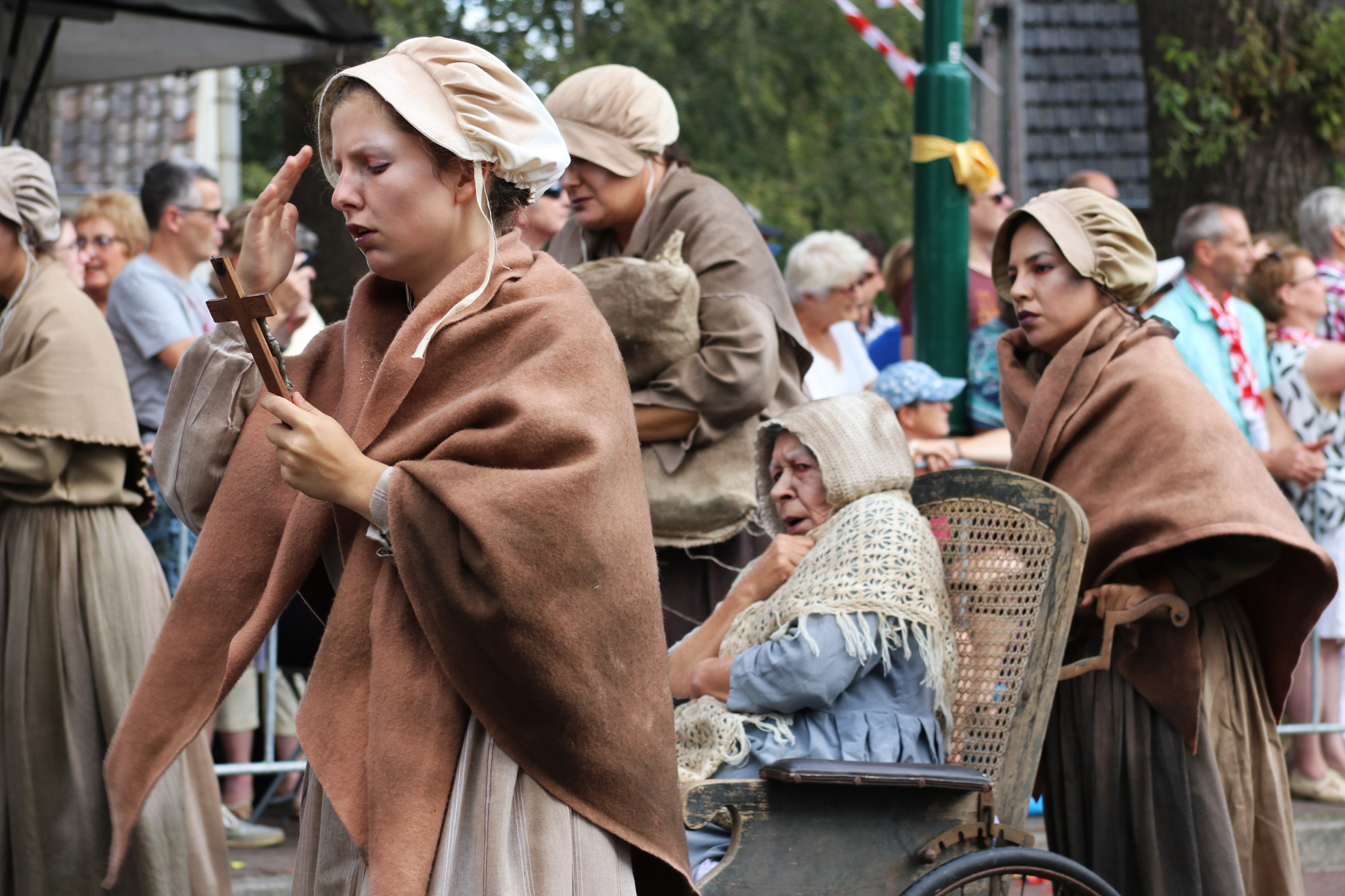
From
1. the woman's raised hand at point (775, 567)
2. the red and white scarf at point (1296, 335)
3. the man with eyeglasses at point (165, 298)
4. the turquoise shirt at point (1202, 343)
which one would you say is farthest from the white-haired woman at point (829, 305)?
the woman's raised hand at point (775, 567)

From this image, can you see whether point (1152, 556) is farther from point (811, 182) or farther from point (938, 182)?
point (811, 182)

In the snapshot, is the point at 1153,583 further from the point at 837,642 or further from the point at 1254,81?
the point at 1254,81

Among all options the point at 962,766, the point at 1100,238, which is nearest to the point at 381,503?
the point at 962,766

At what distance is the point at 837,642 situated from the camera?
3164 millimetres

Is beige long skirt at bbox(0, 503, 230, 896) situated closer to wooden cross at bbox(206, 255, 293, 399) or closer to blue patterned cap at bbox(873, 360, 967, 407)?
wooden cross at bbox(206, 255, 293, 399)

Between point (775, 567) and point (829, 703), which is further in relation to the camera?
point (775, 567)

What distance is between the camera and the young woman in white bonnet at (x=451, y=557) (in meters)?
2.02

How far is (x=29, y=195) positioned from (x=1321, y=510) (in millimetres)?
4654

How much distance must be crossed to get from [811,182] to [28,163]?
66.7ft

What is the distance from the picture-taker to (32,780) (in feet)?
12.2

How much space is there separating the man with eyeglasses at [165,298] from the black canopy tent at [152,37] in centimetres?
102

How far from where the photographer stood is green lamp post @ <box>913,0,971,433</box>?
480 centimetres

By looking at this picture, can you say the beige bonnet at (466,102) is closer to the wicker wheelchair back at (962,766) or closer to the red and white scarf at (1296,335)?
the wicker wheelchair back at (962,766)

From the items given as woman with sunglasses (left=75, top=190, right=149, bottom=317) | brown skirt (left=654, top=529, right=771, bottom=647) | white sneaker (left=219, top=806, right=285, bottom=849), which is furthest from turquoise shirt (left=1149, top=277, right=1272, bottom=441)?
woman with sunglasses (left=75, top=190, right=149, bottom=317)
